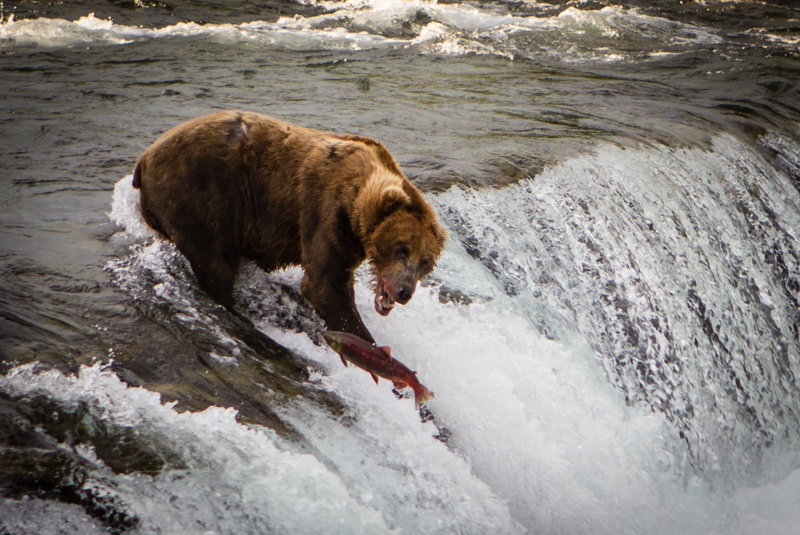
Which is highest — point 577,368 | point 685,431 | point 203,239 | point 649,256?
point 203,239

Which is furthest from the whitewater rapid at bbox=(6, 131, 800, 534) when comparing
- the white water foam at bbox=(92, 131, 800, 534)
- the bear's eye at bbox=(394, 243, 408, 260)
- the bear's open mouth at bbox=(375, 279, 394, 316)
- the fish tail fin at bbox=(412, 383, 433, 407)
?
Result: the bear's eye at bbox=(394, 243, 408, 260)

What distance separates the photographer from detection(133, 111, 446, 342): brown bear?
10.5 feet

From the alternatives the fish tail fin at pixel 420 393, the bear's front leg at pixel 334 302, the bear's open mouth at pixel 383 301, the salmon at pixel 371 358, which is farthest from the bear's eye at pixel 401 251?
the fish tail fin at pixel 420 393

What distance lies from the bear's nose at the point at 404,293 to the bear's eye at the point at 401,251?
159 millimetres

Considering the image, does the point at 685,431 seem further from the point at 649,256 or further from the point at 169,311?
the point at 169,311

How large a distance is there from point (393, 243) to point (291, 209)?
1.95 feet

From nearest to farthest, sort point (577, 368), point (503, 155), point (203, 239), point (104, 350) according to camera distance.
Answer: point (104, 350)
point (203, 239)
point (577, 368)
point (503, 155)

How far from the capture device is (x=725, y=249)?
5.57 metres

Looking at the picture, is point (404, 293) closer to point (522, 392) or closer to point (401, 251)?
point (401, 251)

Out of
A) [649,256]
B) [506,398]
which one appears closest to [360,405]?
[506,398]

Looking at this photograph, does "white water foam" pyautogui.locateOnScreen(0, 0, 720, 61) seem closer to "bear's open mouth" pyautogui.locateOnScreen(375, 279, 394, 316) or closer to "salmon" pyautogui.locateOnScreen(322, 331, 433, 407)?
"bear's open mouth" pyautogui.locateOnScreen(375, 279, 394, 316)

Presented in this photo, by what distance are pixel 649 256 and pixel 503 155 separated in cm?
133

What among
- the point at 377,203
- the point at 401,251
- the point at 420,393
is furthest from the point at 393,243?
the point at 420,393

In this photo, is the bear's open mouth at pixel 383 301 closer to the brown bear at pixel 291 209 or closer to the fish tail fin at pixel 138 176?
the brown bear at pixel 291 209
